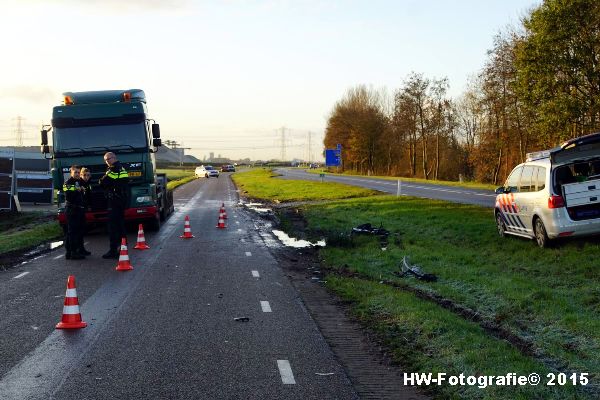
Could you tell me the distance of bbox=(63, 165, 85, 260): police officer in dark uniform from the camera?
1462cm

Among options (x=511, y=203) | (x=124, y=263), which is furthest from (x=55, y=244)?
(x=511, y=203)

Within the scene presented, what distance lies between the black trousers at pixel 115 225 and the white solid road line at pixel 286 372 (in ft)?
28.8

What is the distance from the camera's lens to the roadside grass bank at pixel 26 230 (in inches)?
700

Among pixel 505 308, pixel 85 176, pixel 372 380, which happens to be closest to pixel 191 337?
pixel 372 380

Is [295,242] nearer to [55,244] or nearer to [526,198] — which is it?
[55,244]

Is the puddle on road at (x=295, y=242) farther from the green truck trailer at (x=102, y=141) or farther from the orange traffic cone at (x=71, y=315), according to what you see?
the orange traffic cone at (x=71, y=315)

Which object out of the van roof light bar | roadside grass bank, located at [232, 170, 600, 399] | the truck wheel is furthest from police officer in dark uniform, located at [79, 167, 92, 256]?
the van roof light bar

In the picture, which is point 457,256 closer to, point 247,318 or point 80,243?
point 247,318

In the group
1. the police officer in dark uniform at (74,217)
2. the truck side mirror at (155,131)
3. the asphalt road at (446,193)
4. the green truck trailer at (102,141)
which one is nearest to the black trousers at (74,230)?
the police officer in dark uniform at (74,217)

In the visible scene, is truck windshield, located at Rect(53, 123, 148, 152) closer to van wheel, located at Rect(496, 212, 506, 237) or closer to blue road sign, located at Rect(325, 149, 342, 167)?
van wheel, located at Rect(496, 212, 506, 237)

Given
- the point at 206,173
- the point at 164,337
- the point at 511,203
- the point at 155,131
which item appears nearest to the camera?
the point at 164,337

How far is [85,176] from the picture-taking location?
15.5 metres

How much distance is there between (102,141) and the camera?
1859 cm

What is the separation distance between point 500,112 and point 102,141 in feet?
121
